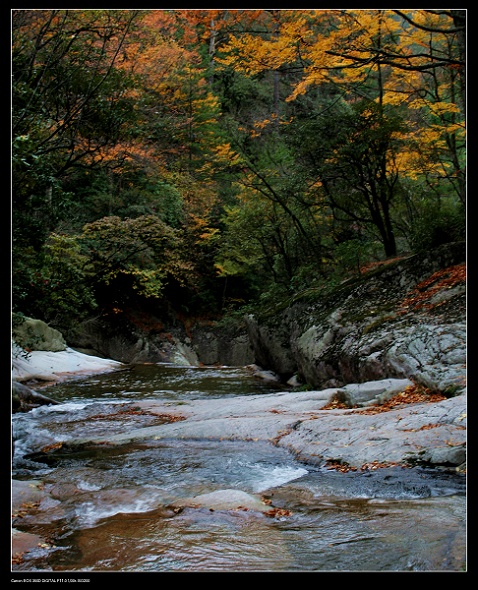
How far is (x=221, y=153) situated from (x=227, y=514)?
1576cm

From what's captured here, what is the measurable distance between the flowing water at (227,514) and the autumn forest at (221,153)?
268cm

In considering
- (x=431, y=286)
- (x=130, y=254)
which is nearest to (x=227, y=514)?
(x=431, y=286)

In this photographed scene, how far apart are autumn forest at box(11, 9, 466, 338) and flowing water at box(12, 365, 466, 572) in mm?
2681

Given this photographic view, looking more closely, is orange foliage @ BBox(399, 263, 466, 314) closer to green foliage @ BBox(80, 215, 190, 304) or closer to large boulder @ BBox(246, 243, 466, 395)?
large boulder @ BBox(246, 243, 466, 395)

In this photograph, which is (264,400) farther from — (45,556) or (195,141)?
(195,141)

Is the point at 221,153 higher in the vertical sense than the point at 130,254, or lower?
higher

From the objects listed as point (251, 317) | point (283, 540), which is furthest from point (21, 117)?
A: point (251, 317)

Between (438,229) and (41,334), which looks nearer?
(438,229)

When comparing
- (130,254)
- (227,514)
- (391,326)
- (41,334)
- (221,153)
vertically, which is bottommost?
(227,514)

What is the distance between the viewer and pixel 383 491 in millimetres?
4035

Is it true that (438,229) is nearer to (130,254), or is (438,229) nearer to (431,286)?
(431,286)

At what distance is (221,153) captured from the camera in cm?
1775

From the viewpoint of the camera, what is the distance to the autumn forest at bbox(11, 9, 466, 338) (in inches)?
254
